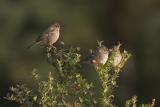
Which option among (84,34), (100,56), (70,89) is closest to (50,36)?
(100,56)

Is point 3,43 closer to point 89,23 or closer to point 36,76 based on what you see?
point 89,23

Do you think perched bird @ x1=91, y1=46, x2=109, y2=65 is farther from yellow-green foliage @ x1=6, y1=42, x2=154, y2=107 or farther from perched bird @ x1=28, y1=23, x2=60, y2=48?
yellow-green foliage @ x1=6, y1=42, x2=154, y2=107

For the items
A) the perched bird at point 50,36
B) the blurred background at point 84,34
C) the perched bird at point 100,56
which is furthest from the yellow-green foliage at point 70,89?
the blurred background at point 84,34

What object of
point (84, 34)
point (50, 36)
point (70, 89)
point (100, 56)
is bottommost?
point (70, 89)

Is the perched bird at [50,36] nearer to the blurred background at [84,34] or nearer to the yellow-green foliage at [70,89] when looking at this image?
the yellow-green foliage at [70,89]

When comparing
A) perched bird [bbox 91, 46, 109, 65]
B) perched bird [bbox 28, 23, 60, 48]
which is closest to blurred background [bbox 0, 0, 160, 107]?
perched bird [bbox 28, 23, 60, 48]

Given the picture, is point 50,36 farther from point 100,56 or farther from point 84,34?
point 84,34

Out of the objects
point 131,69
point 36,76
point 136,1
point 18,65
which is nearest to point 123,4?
point 136,1

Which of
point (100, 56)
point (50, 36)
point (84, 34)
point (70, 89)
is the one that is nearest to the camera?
point (70, 89)

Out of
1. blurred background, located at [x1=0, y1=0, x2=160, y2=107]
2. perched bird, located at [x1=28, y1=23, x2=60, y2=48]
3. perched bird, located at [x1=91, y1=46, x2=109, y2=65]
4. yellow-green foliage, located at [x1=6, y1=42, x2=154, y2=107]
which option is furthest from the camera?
blurred background, located at [x1=0, y1=0, x2=160, y2=107]

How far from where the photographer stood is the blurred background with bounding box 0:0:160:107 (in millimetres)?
27975

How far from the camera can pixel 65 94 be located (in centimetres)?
809

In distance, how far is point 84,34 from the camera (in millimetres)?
29719

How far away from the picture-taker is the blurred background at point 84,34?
28.0 m
